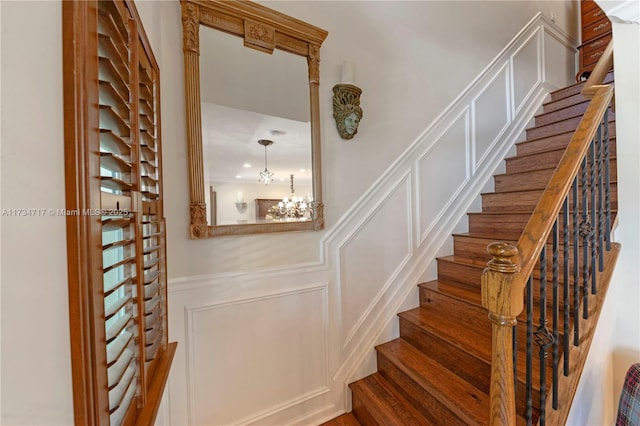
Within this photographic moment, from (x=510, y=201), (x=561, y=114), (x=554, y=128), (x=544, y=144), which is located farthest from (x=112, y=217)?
(x=561, y=114)

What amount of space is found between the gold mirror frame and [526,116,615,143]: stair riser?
2270 mm

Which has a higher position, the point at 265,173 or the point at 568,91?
the point at 568,91

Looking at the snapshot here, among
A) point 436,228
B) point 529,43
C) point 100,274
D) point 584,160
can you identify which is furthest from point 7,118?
point 529,43

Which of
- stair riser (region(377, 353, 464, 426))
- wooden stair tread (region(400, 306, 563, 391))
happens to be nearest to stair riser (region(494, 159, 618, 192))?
Result: wooden stair tread (region(400, 306, 563, 391))

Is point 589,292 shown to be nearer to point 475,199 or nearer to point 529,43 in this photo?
point 475,199

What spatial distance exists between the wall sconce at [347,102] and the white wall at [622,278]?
4.07ft

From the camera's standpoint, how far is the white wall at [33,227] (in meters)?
0.38

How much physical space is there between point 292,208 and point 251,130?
50 cm

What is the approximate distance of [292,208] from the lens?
1582 millimetres

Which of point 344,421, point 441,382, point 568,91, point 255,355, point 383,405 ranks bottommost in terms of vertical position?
point 344,421

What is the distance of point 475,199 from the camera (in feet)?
7.86

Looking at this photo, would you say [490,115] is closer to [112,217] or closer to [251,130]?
[251,130]

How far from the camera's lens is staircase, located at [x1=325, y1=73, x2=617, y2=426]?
132 centimetres

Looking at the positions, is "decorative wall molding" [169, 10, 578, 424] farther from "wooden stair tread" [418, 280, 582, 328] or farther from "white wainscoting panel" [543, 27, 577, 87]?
"white wainscoting panel" [543, 27, 577, 87]
